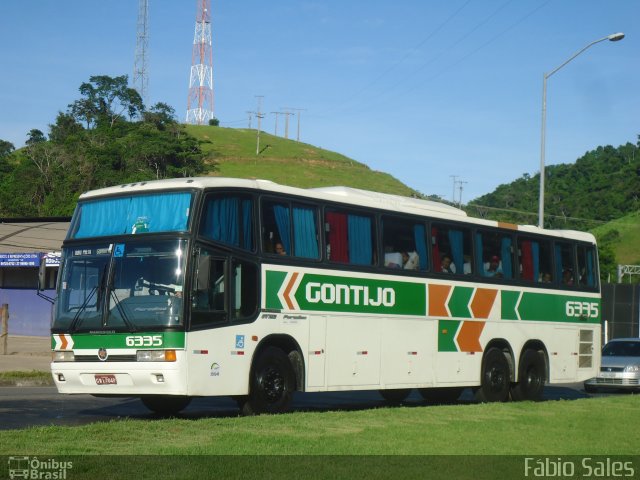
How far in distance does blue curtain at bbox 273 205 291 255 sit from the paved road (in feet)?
8.75

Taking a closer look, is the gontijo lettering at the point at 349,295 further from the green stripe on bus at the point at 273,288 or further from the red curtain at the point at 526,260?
the red curtain at the point at 526,260

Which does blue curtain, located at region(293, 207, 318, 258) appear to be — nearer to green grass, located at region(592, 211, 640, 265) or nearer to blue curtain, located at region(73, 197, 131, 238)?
blue curtain, located at region(73, 197, 131, 238)

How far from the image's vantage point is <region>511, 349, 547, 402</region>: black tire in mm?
20594

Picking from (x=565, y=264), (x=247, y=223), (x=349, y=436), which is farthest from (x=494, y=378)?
(x=349, y=436)

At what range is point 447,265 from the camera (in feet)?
61.7

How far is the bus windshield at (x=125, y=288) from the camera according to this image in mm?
13828

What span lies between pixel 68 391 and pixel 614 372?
53.0 ft

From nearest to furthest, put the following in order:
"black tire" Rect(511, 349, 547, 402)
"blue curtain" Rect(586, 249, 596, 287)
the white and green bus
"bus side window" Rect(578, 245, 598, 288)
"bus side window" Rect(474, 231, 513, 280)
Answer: the white and green bus → "bus side window" Rect(474, 231, 513, 280) → "black tire" Rect(511, 349, 547, 402) → "bus side window" Rect(578, 245, 598, 288) → "blue curtain" Rect(586, 249, 596, 287)

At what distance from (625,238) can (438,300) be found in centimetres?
11260

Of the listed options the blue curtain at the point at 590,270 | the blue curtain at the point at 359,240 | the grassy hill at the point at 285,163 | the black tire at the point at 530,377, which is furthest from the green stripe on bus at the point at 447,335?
the grassy hill at the point at 285,163

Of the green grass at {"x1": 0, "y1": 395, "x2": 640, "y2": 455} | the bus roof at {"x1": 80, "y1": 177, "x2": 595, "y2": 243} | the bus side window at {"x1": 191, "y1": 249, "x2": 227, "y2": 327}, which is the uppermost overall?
the bus roof at {"x1": 80, "y1": 177, "x2": 595, "y2": 243}

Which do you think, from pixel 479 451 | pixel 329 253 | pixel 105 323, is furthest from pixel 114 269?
pixel 479 451

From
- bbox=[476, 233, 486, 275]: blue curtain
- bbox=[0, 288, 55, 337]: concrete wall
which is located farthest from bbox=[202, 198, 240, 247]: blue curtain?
bbox=[0, 288, 55, 337]: concrete wall

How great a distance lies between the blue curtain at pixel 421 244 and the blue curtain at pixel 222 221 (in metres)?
4.47
